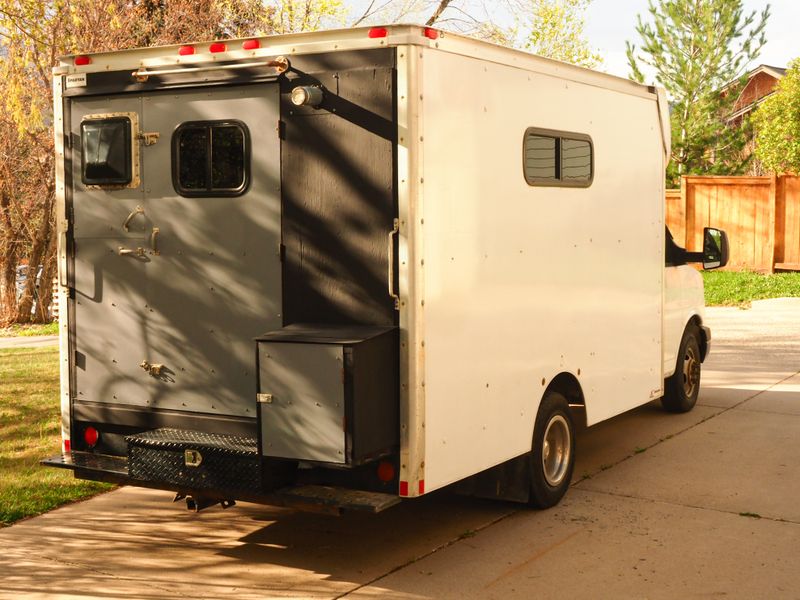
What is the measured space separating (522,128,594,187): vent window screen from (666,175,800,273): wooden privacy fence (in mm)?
16213

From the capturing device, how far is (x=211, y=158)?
6.14 meters

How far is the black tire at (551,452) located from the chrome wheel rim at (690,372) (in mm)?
2990

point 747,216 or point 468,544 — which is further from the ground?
point 747,216

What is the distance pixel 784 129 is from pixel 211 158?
908 inches

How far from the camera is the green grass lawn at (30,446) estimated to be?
723cm

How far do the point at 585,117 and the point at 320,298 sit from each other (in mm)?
2461

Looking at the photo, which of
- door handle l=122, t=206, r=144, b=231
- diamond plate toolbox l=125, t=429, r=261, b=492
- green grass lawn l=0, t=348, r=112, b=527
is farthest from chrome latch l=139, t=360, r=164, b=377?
green grass lawn l=0, t=348, r=112, b=527

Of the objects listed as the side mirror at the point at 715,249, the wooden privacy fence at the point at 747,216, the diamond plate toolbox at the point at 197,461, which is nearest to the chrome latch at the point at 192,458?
the diamond plate toolbox at the point at 197,461

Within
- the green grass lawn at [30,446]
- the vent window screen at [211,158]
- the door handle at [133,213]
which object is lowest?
the green grass lawn at [30,446]

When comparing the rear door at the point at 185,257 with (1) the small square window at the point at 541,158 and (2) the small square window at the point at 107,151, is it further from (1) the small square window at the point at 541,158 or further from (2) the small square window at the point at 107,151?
(1) the small square window at the point at 541,158

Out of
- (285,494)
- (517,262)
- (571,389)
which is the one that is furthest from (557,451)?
(285,494)

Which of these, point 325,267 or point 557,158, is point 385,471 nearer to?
point 325,267

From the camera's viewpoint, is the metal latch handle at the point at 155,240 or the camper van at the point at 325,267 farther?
the metal latch handle at the point at 155,240

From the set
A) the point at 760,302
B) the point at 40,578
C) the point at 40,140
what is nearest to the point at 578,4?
the point at 760,302
